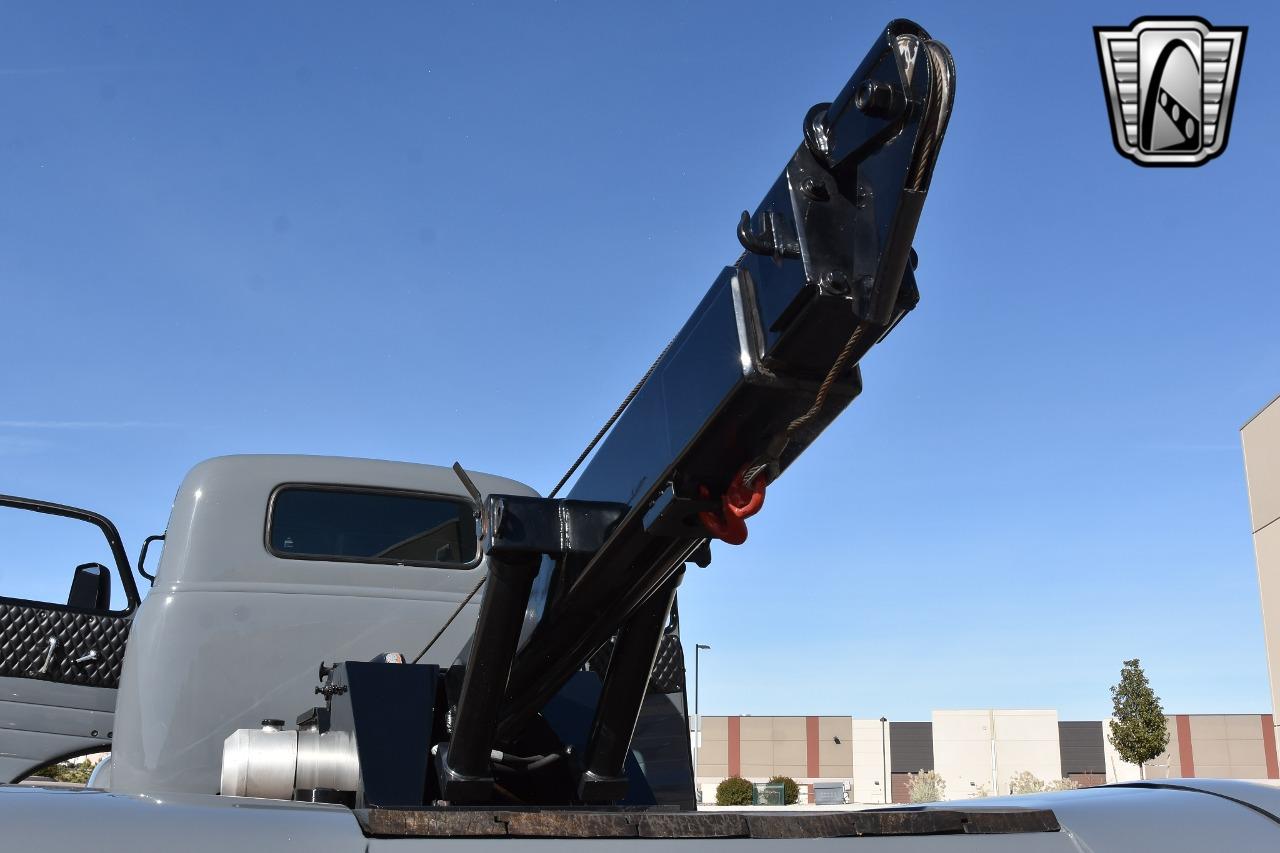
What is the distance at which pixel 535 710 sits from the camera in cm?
327

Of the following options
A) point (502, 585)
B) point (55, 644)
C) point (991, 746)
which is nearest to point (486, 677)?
point (502, 585)

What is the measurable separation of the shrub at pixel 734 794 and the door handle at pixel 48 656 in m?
37.7

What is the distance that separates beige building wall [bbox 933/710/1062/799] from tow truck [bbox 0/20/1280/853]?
157ft

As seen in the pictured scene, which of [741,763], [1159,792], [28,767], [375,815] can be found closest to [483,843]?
[375,815]

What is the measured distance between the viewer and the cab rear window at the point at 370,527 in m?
4.92

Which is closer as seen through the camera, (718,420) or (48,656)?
(718,420)

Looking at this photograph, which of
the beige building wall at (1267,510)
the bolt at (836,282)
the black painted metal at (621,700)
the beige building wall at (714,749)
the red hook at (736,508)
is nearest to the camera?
the bolt at (836,282)

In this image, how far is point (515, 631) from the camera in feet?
9.45

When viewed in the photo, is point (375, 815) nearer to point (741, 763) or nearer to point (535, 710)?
point (535, 710)

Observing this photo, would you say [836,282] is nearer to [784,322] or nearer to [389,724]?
[784,322]

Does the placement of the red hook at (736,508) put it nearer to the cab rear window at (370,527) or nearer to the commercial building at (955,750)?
the cab rear window at (370,527)

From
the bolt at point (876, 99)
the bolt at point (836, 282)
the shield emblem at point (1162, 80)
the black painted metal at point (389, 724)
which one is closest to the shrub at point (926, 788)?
the shield emblem at point (1162, 80)

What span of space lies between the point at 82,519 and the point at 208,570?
→ 1134 millimetres

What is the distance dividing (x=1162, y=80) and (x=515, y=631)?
4245mm
